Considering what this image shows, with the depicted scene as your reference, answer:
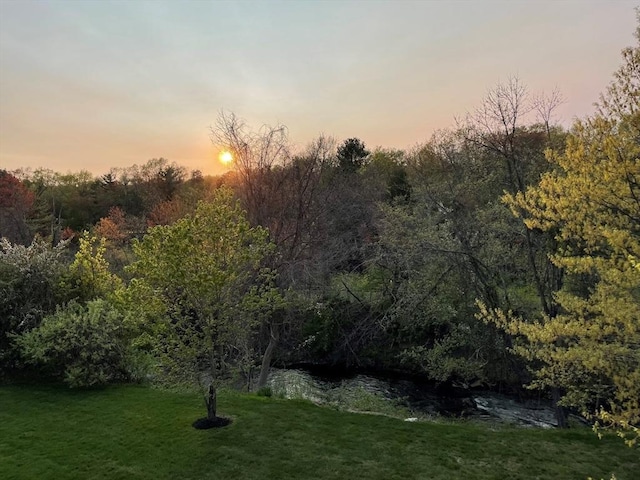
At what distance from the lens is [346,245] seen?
18922mm

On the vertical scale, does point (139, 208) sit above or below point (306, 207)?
above

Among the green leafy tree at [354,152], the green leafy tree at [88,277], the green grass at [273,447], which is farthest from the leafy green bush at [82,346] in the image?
the green leafy tree at [354,152]

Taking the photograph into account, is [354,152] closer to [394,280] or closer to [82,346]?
[394,280]

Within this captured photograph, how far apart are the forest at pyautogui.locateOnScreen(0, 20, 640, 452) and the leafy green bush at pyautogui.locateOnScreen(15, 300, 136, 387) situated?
1.8 inches

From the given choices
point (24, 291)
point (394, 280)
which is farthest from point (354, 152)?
point (24, 291)

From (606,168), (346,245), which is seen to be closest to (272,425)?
(606,168)

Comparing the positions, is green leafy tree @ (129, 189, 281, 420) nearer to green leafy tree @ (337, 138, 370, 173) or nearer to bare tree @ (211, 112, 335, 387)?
bare tree @ (211, 112, 335, 387)

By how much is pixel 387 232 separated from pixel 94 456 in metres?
11.9

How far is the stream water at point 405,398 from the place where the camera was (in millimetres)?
12703

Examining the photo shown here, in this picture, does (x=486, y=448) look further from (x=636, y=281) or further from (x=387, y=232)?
(x=387, y=232)

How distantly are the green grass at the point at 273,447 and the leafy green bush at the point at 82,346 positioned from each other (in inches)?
40.0

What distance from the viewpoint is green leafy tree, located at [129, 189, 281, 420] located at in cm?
766

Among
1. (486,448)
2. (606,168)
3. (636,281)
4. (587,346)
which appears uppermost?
(606,168)

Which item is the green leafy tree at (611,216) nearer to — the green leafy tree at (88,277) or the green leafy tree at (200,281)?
the green leafy tree at (200,281)
